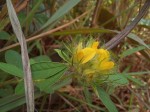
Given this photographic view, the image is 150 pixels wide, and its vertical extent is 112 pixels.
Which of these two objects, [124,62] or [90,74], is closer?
[90,74]

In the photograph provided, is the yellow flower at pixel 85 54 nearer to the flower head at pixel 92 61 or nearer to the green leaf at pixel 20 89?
the flower head at pixel 92 61

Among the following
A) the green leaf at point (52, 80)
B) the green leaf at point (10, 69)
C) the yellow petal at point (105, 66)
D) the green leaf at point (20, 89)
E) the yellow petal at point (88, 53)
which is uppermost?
the yellow petal at point (88, 53)

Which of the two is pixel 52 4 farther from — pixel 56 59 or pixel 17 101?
pixel 17 101

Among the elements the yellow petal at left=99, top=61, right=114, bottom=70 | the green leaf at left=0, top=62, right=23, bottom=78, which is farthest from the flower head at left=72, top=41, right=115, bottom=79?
the green leaf at left=0, top=62, right=23, bottom=78

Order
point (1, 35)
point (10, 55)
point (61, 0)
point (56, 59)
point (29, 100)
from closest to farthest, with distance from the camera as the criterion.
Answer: point (29, 100) < point (10, 55) < point (1, 35) < point (56, 59) < point (61, 0)

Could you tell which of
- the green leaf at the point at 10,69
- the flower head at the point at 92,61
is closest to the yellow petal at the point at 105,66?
the flower head at the point at 92,61

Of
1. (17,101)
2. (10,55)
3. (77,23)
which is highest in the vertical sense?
(77,23)

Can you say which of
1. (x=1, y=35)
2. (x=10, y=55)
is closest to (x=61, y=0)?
(x=1, y=35)

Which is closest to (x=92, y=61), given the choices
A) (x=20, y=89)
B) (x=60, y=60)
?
(x=20, y=89)
